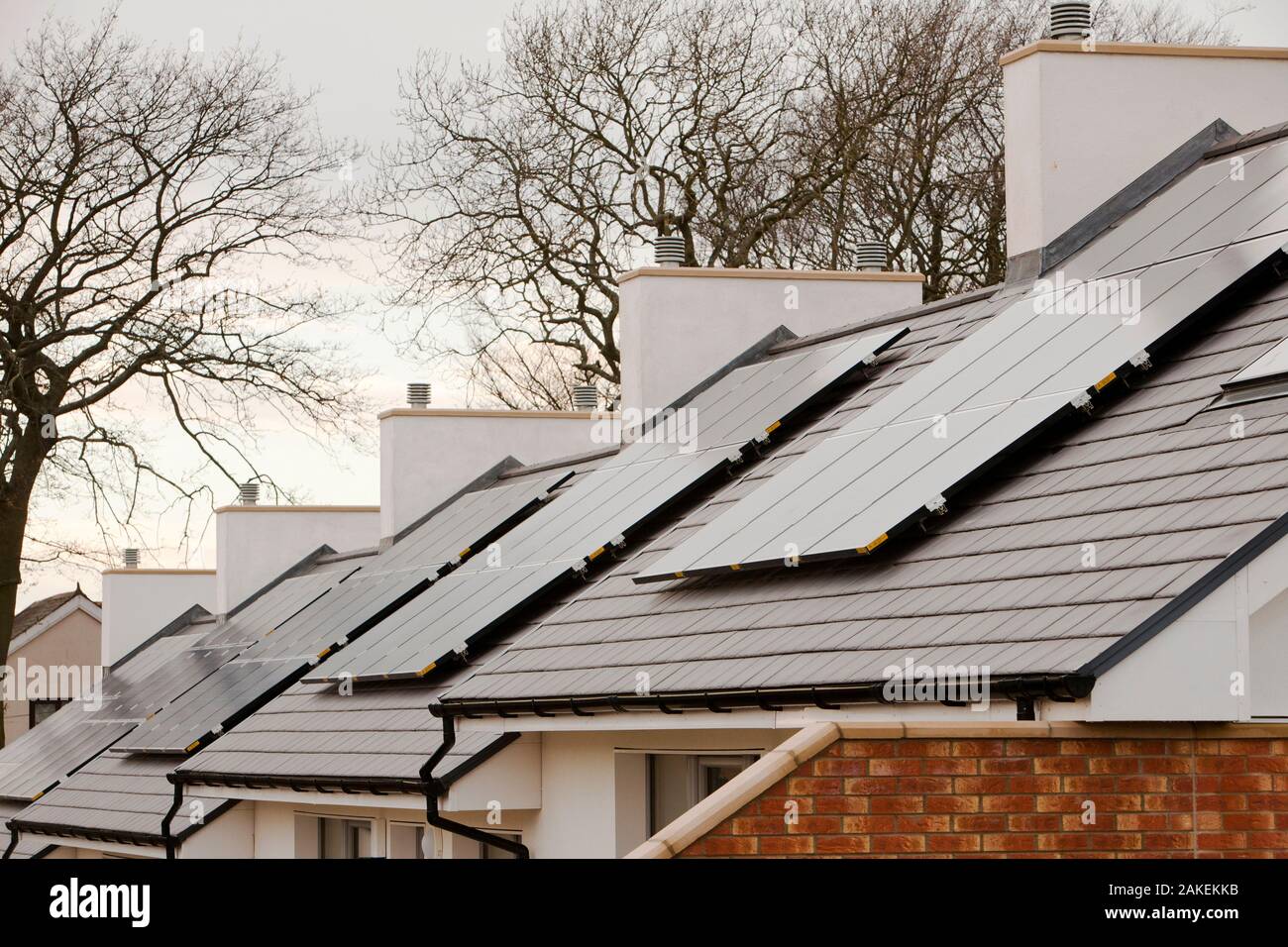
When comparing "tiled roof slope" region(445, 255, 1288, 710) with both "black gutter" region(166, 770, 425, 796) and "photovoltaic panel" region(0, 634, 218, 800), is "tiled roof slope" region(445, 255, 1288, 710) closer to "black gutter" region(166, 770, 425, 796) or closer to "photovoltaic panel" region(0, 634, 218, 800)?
"black gutter" region(166, 770, 425, 796)

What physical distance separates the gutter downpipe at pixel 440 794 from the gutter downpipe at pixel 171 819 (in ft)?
15.0

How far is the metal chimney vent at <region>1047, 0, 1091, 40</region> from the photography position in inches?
511

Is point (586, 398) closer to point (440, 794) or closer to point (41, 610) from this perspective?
point (440, 794)

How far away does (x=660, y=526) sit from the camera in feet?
44.9

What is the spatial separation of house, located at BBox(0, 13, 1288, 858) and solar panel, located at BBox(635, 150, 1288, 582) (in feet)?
0.10

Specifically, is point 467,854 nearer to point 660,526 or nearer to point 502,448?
point 660,526

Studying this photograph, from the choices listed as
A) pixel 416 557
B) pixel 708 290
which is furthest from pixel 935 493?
pixel 416 557

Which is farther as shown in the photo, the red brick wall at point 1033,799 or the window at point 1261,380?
the window at point 1261,380

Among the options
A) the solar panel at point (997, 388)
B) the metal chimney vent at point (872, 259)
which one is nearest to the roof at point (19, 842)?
the metal chimney vent at point (872, 259)

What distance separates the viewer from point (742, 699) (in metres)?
9.05

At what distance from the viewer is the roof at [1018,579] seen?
25.0ft
